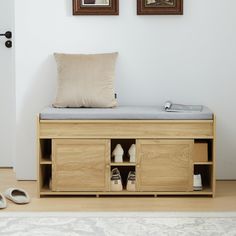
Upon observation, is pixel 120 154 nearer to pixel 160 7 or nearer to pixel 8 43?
pixel 160 7

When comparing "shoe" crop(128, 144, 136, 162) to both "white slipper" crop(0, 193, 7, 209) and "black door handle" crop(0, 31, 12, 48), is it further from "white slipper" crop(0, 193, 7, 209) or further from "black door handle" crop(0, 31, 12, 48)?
"black door handle" crop(0, 31, 12, 48)

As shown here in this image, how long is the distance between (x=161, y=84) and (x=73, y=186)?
1044mm

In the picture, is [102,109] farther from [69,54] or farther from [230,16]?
[230,16]

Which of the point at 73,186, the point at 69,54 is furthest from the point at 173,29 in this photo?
the point at 73,186

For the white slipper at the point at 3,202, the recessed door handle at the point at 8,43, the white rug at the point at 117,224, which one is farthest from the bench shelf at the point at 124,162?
the recessed door handle at the point at 8,43

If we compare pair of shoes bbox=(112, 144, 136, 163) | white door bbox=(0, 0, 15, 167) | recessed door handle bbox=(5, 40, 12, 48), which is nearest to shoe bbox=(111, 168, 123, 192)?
pair of shoes bbox=(112, 144, 136, 163)

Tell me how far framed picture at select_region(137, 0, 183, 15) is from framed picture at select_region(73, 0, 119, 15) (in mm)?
182

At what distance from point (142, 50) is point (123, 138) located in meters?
0.80

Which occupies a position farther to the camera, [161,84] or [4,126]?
[4,126]

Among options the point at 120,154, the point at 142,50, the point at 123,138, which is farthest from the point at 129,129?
the point at 142,50

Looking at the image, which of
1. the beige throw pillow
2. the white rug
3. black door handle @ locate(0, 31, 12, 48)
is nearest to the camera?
the white rug

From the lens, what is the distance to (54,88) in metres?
4.39

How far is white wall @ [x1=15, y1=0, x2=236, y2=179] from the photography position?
4.33m

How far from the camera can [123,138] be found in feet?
12.8
